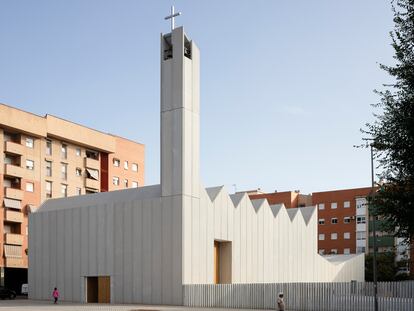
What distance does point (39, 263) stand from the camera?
5078 centimetres

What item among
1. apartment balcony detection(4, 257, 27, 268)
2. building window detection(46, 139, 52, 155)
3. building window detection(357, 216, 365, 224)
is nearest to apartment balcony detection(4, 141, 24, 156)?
building window detection(46, 139, 52, 155)

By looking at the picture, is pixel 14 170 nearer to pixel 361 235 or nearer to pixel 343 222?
pixel 343 222

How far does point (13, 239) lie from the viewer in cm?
6894

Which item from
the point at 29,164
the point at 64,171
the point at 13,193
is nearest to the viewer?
the point at 13,193

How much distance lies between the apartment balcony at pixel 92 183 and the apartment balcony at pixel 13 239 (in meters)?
13.7

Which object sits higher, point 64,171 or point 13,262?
point 64,171

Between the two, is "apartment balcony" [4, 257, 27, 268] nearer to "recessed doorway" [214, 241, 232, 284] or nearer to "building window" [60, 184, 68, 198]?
"building window" [60, 184, 68, 198]

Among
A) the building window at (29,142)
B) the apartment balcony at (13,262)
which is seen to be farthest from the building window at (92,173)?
the apartment balcony at (13,262)

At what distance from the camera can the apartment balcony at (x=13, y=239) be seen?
68125 millimetres

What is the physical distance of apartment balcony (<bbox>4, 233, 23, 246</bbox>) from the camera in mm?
68125

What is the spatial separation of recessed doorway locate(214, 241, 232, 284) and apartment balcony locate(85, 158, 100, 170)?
124ft

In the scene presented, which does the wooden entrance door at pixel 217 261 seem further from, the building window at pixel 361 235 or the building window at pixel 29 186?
the building window at pixel 361 235

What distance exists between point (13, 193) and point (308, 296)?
41618 millimetres

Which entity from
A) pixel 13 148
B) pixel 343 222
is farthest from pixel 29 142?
pixel 343 222
